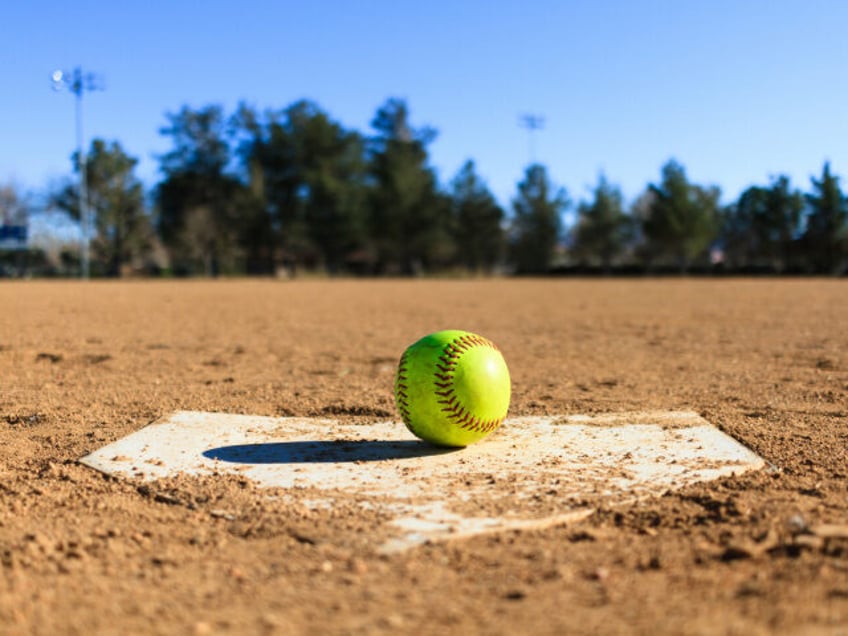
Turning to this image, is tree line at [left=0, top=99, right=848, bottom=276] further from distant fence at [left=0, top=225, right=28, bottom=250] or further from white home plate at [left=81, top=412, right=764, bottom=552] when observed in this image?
white home plate at [left=81, top=412, right=764, bottom=552]

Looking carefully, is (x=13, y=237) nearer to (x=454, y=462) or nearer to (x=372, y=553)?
(x=454, y=462)

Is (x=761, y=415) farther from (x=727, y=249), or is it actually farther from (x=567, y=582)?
(x=727, y=249)

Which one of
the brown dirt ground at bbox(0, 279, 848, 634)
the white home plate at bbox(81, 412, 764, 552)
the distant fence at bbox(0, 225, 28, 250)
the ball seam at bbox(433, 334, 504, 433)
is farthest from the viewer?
the distant fence at bbox(0, 225, 28, 250)

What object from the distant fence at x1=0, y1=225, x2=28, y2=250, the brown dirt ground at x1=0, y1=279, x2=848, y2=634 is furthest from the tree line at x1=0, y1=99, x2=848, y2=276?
the brown dirt ground at x1=0, y1=279, x2=848, y2=634

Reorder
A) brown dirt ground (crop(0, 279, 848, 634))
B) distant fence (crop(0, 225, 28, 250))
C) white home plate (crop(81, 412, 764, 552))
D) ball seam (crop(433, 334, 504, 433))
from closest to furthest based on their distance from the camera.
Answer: brown dirt ground (crop(0, 279, 848, 634)), white home plate (crop(81, 412, 764, 552)), ball seam (crop(433, 334, 504, 433)), distant fence (crop(0, 225, 28, 250))

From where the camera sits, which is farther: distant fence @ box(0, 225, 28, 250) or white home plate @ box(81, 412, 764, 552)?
distant fence @ box(0, 225, 28, 250)

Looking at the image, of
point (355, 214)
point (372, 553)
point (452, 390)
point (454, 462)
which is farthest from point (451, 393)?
point (355, 214)

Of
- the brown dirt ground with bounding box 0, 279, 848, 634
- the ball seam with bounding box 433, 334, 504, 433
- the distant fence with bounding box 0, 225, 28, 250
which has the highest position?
the distant fence with bounding box 0, 225, 28, 250
